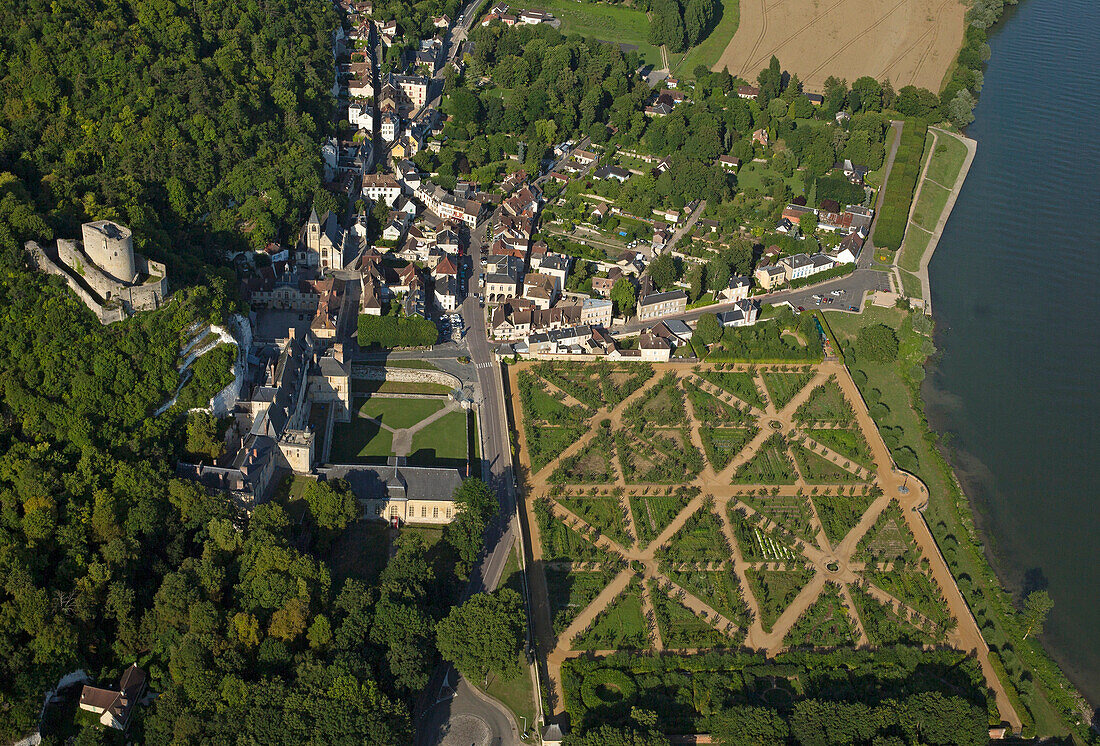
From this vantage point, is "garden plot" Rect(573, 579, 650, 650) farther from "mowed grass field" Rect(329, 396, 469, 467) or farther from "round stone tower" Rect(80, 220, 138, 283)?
"round stone tower" Rect(80, 220, 138, 283)

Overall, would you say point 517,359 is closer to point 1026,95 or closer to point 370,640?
point 370,640

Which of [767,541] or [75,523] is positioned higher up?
[75,523]

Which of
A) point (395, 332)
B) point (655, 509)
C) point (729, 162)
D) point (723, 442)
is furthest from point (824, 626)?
point (729, 162)

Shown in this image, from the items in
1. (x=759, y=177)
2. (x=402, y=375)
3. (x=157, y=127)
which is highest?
(x=157, y=127)

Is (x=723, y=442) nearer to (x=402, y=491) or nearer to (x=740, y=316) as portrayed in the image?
(x=740, y=316)

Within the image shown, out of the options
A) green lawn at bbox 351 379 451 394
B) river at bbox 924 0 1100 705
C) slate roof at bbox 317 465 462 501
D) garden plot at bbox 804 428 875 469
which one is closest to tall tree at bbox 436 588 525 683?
Answer: slate roof at bbox 317 465 462 501

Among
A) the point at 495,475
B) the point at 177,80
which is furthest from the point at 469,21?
the point at 495,475
